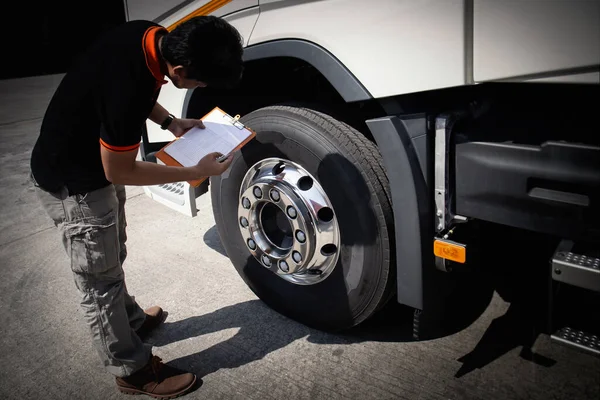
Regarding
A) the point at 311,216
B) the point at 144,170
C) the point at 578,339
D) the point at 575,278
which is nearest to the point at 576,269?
the point at 575,278

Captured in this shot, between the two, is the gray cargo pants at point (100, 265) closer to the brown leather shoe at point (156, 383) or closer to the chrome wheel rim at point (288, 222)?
the brown leather shoe at point (156, 383)

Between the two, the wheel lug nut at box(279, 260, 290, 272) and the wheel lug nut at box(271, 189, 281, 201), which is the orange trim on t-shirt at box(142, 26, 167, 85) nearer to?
the wheel lug nut at box(271, 189, 281, 201)

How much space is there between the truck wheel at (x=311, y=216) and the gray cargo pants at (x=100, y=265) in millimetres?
670

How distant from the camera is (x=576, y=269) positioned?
164 centimetres

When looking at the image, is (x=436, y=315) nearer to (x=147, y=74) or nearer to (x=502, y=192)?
(x=502, y=192)

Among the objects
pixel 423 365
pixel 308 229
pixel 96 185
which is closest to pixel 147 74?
pixel 96 185

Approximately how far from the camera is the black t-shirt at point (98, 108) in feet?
5.88

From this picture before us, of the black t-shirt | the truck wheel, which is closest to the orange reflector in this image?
the truck wheel

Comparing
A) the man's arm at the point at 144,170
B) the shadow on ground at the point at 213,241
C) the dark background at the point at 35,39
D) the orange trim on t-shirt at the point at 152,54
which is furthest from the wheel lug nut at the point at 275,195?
the dark background at the point at 35,39

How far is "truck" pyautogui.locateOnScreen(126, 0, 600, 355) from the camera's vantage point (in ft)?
5.28

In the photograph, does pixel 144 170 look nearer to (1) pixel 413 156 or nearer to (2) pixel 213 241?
(1) pixel 413 156

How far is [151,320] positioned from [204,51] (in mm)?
1679

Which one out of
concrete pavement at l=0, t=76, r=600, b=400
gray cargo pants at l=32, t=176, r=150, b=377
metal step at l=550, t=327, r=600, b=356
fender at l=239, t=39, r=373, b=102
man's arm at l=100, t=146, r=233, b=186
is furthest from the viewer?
concrete pavement at l=0, t=76, r=600, b=400

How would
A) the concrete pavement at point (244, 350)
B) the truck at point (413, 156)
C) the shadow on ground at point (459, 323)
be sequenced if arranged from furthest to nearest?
the shadow on ground at point (459, 323)
the concrete pavement at point (244, 350)
the truck at point (413, 156)
